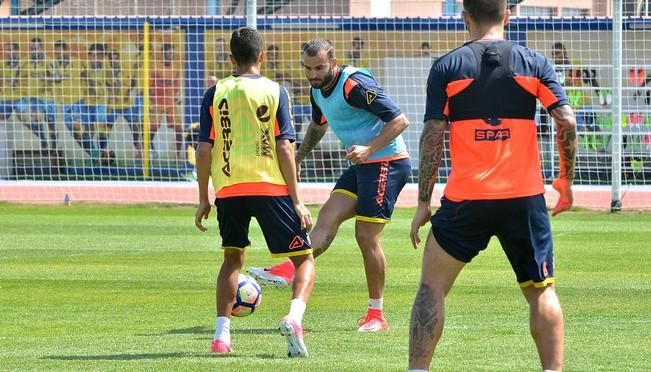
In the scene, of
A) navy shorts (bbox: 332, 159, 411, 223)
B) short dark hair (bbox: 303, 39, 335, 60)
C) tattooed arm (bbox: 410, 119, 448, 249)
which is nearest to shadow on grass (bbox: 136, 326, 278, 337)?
navy shorts (bbox: 332, 159, 411, 223)

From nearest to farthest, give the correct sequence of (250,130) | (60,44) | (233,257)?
1. (250,130)
2. (233,257)
3. (60,44)

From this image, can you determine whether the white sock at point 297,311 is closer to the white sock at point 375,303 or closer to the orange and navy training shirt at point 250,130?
the orange and navy training shirt at point 250,130

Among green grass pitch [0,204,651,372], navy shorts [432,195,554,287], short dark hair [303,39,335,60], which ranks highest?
short dark hair [303,39,335,60]

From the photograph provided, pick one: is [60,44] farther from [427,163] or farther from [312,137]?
[427,163]

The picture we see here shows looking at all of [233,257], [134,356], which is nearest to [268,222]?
[233,257]

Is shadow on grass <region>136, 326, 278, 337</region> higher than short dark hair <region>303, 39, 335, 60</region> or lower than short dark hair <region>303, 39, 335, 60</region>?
lower

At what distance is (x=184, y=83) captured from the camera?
28.8 metres

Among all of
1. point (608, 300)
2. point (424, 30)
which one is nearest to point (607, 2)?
point (424, 30)

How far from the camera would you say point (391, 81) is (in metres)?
28.1

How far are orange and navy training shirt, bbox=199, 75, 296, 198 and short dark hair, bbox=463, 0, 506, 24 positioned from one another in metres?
2.16

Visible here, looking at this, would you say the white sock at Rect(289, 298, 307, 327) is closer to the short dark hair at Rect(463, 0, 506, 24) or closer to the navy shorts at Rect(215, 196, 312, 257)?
the navy shorts at Rect(215, 196, 312, 257)

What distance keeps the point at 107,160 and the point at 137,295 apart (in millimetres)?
16876

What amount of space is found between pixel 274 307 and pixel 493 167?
505 cm

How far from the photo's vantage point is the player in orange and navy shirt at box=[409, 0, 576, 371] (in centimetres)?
659
